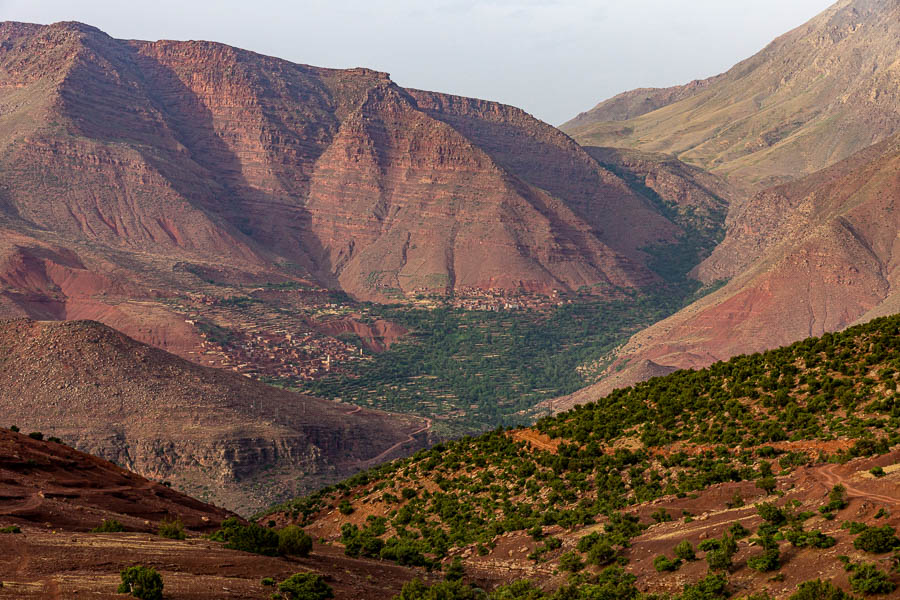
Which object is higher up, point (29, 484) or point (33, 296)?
point (33, 296)

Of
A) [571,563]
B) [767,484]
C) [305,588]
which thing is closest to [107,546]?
[305,588]

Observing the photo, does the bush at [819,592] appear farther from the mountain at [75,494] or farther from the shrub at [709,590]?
the mountain at [75,494]

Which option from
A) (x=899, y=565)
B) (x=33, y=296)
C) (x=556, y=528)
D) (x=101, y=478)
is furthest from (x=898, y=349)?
(x=33, y=296)

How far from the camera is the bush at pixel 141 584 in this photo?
34812 millimetres

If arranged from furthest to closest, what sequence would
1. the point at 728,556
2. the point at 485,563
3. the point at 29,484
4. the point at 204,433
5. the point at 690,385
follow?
the point at 204,433
the point at 690,385
the point at 29,484
the point at 485,563
the point at 728,556

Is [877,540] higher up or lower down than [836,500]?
lower down

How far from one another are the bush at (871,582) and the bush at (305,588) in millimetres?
18048

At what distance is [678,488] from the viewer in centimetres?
4781

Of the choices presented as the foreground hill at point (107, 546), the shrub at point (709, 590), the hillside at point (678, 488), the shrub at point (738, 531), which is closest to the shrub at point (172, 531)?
the foreground hill at point (107, 546)

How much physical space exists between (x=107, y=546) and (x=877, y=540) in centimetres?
2701

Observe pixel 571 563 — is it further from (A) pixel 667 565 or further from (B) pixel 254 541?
(B) pixel 254 541

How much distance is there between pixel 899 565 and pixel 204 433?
92.6 meters

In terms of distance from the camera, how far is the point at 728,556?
37.1m

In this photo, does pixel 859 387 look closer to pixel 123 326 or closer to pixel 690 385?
pixel 690 385
